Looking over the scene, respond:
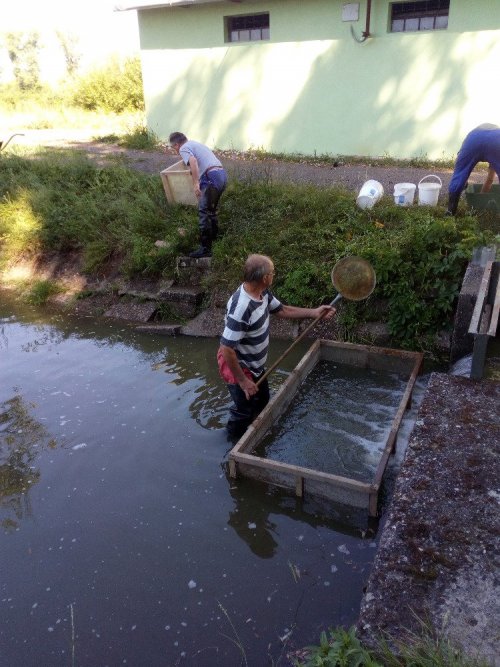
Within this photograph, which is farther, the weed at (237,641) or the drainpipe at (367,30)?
the drainpipe at (367,30)

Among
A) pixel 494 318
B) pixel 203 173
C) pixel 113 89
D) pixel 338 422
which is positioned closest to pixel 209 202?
pixel 203 173

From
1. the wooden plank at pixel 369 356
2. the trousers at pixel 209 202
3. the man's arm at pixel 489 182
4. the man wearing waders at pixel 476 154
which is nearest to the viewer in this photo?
the wooden plank at pixel 369 356

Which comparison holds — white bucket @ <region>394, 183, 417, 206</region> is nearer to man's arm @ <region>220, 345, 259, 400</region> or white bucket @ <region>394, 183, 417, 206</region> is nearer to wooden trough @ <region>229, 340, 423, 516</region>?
wooden trough @ <region>229, 340, 423, 516</region>

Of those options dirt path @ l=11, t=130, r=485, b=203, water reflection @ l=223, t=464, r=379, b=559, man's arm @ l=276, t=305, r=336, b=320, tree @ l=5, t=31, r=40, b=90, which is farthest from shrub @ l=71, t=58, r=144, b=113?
tree @ l=5, t=31, r=40, b=90

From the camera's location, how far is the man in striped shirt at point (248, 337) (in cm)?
434

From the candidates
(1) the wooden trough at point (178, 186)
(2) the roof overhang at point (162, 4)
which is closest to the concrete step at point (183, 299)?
(1) the wooden trough at point (178, 186)

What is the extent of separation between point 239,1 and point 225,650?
13458 millimetres

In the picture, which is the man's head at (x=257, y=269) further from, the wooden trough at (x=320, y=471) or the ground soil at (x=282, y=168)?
the ground soil at (x=282, y=168)

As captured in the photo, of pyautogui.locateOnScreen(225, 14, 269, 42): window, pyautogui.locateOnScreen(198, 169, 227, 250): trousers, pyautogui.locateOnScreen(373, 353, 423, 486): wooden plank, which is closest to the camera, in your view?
pyautogui.locateOnScreen(373, 353, 423, 486): wooden plank

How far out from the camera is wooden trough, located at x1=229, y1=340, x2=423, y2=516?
13.4ft

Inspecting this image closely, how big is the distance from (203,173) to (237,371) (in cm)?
424

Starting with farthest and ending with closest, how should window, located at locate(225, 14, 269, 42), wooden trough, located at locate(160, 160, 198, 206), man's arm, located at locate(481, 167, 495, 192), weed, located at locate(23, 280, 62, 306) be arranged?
window, located at locate(225, 14, 269, 42), weed, located at locate(23, 280, 62, 306), wooden trough, located at locate(160, 160, 198, 206), man's arm, located at locate(481, 167, 495, 192)

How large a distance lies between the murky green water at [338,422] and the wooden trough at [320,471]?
0.37 feet

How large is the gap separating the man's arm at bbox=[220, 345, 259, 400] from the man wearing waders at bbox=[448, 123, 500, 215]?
4503mm
